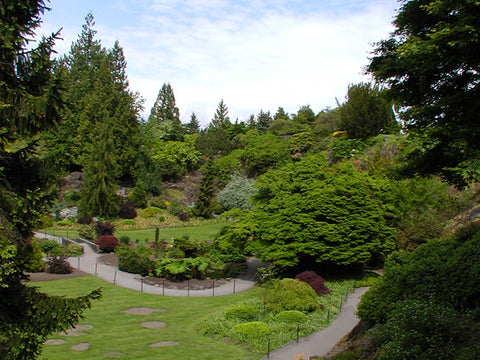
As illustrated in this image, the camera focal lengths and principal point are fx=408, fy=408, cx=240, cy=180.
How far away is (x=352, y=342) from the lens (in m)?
11.7

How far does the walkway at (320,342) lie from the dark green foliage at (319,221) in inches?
203

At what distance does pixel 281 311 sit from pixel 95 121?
38.2 m

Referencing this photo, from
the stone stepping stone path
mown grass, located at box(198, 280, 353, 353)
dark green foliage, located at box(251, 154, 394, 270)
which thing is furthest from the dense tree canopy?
dark green foliage, located at box(251, 154, 394, 270)

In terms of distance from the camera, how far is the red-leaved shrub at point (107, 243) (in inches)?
1144

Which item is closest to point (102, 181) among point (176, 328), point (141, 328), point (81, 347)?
point (141, 328)

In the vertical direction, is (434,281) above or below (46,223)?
below

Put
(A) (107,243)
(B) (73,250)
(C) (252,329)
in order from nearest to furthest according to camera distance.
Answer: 1. (C) (252,329)
2. (B) (73,250)
3. (A) (107,243)

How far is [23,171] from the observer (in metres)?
8.67

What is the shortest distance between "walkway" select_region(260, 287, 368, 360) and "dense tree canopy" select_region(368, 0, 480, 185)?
6.99 metres

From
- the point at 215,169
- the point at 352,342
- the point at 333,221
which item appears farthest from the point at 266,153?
the point at 352,342

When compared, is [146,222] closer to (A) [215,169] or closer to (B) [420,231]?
(A) [215,169]

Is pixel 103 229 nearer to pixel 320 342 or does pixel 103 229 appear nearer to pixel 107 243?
pixel 107 243

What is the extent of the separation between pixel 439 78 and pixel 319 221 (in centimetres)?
1460

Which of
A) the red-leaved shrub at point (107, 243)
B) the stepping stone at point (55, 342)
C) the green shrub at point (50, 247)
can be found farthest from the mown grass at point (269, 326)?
the green shrub at point (50, 247)
